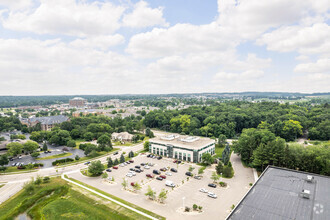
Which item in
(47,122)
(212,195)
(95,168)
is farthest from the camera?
(47,122)

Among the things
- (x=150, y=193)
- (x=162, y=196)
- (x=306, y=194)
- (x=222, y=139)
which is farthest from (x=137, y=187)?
(x=222, y=139)

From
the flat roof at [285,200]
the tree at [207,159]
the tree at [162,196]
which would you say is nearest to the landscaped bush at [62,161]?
the tree at [162,196]

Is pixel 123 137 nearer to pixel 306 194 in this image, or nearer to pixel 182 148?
pixel 182 148

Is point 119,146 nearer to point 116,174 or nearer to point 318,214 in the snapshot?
point 116,174

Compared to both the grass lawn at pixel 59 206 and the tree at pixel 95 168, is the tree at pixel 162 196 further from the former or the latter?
the tree at pixel 95 168

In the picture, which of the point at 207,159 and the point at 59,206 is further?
the point at 207,159

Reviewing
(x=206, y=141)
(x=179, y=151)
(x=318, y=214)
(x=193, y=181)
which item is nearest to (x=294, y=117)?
(x=206, y=141)

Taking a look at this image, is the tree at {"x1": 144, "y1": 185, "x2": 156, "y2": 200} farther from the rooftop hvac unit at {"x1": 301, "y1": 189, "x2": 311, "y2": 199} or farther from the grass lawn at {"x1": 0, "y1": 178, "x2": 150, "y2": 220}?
the rooftop hvac unit at {"x1": 301, "y1": 189, "x2": 311, "y2": 199}
